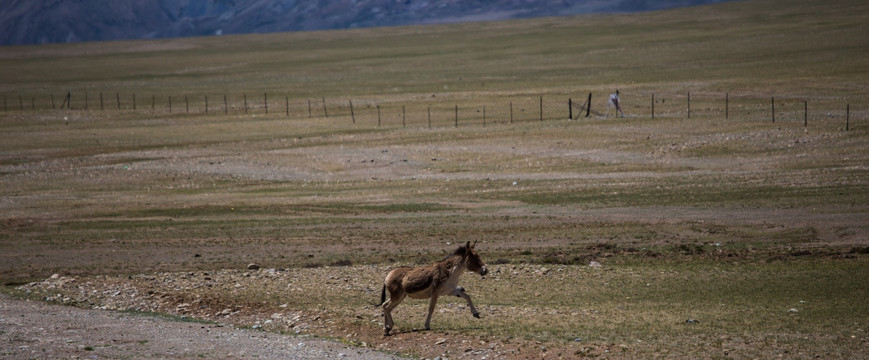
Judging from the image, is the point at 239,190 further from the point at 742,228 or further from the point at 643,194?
the point at 742,228

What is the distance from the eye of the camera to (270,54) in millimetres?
141375

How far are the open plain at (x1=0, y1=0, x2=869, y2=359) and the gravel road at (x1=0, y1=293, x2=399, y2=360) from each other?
44 cm

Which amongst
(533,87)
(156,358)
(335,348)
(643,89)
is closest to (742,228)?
(335,348)

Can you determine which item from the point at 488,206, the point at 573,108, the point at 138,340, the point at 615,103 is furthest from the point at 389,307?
the point at 573,108

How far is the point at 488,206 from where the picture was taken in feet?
104

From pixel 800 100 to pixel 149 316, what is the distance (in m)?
53.3

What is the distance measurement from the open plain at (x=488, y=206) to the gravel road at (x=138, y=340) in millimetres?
438

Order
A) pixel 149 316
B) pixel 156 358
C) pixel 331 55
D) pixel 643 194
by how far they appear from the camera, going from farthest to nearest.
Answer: pixel 331 55 → pixel 643 194 → pixel 149 316 → pixel 156 358

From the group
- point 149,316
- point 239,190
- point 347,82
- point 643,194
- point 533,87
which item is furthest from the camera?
point 347,82

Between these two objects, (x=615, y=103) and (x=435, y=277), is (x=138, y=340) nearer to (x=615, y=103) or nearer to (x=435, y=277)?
(x=435, y=277)

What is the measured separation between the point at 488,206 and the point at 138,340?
18408mm

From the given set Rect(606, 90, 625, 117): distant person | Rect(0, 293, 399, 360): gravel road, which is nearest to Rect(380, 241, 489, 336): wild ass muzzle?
Rect(0, 293, 399, 360): gravel road

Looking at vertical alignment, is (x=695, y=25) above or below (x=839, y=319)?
above

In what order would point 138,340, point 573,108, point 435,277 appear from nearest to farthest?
point 435,277
point 138,340
point 573,108
